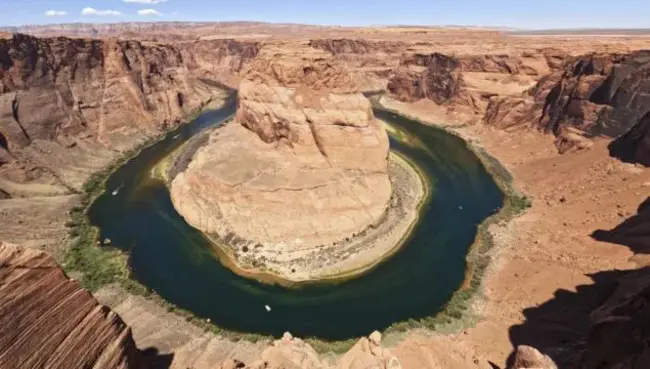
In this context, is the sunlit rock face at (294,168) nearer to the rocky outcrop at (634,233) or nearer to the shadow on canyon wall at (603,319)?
the shadow on canyon wall at (603,319)

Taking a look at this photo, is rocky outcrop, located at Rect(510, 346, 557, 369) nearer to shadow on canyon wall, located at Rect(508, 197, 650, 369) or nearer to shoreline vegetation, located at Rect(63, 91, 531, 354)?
shadow on canyon wall, located at Rect(508, 197, 650, 369)

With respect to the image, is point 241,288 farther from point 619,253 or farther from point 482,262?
point 619,253

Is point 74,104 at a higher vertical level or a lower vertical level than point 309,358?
higher

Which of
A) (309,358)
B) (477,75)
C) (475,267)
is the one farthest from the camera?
(477,75)

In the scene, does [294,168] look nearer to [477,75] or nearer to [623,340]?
[623,340]

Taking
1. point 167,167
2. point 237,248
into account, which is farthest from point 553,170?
point 167,167

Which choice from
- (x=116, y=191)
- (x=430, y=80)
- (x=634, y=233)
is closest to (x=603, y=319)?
Answer: (x=634, y=233)

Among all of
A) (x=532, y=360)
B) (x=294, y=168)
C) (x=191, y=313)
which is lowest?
(x=191, y=313)

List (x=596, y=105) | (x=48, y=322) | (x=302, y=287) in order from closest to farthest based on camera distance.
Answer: (x=48, y=322)
(x=302, y=287)
(x=596, y=105)
